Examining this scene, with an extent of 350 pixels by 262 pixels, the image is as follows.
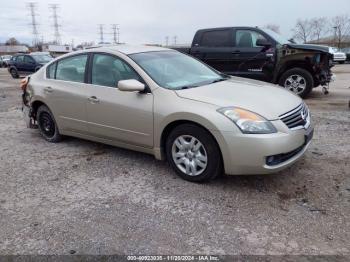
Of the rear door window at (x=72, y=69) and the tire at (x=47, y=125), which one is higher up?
the rear door window at (x=72, y=69)

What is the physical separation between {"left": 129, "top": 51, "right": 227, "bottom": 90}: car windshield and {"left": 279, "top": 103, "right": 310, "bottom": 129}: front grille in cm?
116

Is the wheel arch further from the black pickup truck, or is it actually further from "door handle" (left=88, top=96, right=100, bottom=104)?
the black pickup truck

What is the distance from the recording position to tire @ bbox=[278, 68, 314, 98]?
9062 millimetres

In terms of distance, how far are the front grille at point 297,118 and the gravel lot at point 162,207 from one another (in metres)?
0.62

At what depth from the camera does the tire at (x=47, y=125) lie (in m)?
5.83

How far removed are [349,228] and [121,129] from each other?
2.78 meters

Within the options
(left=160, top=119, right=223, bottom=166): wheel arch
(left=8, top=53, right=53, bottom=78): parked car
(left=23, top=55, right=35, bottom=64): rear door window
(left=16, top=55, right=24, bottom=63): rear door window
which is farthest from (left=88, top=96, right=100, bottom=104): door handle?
(left=16, top=55, right=24, bottom=63): rear door window

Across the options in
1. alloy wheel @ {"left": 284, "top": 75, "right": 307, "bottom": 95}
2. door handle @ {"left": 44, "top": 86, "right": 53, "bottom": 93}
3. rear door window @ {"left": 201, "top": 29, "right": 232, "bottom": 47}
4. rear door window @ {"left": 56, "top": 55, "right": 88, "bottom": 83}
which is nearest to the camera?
rear door window @ {"left": 56, "top": 55, "right": 88, "bottom": 83}

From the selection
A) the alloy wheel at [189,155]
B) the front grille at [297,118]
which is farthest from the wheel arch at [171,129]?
the front grille at [297,118]

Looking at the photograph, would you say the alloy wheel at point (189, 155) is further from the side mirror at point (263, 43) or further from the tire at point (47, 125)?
the side mirror at point (263, 43)

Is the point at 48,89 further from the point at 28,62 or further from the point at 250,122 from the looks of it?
the point at 28,62

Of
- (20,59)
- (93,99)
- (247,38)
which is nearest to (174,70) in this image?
(93,99)

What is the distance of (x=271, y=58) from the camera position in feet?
30.0

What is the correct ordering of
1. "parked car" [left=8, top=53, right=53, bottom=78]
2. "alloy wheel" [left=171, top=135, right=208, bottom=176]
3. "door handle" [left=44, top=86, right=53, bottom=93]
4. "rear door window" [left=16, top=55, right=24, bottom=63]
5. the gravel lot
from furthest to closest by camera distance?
"rear door window" [left=16, top=55, right=24, bottom=63] → "parked car" [left=8, top=53, right=53, bottom=78] → "door handle" [left=44, top=86, right=53, bottom=93] → "alloy wheel" [left=171, top=135, right=208, bottom=176] → the gravel lot
